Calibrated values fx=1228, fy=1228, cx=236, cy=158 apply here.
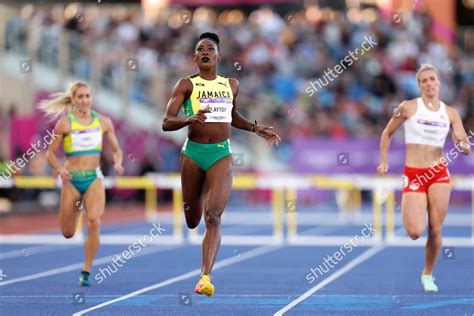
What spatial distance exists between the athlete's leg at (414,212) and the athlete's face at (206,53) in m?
2.94

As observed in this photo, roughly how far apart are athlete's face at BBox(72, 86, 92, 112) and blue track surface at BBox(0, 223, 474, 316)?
206 cm

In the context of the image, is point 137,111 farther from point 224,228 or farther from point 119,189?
point 224,228

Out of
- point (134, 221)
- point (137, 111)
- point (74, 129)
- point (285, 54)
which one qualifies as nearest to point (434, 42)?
point (285, 54)

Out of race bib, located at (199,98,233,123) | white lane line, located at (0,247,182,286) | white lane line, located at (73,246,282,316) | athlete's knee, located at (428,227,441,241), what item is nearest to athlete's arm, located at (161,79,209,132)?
race bib, located at (199,98,233,123)

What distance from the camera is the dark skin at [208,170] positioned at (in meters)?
11.4

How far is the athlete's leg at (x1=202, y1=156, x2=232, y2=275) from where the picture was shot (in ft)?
37.4

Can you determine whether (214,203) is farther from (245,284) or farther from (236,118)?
(245,284)

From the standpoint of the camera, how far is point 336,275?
51.4ft

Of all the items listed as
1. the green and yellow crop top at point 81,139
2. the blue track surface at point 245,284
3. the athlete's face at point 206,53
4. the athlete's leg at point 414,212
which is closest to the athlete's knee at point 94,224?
the blue track surface at point 245,284

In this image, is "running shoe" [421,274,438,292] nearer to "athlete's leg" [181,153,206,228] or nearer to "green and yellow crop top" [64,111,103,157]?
"athlete's leg" [181,153,206,228]

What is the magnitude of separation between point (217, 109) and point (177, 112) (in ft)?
1.29

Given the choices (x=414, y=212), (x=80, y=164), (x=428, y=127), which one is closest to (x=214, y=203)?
(x=414, y=212)

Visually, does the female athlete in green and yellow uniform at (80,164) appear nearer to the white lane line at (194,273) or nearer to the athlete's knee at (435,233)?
the white lane line at (194,273)

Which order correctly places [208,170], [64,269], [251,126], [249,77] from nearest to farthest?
[208,170], [251,126], [64,269], [249,77]
